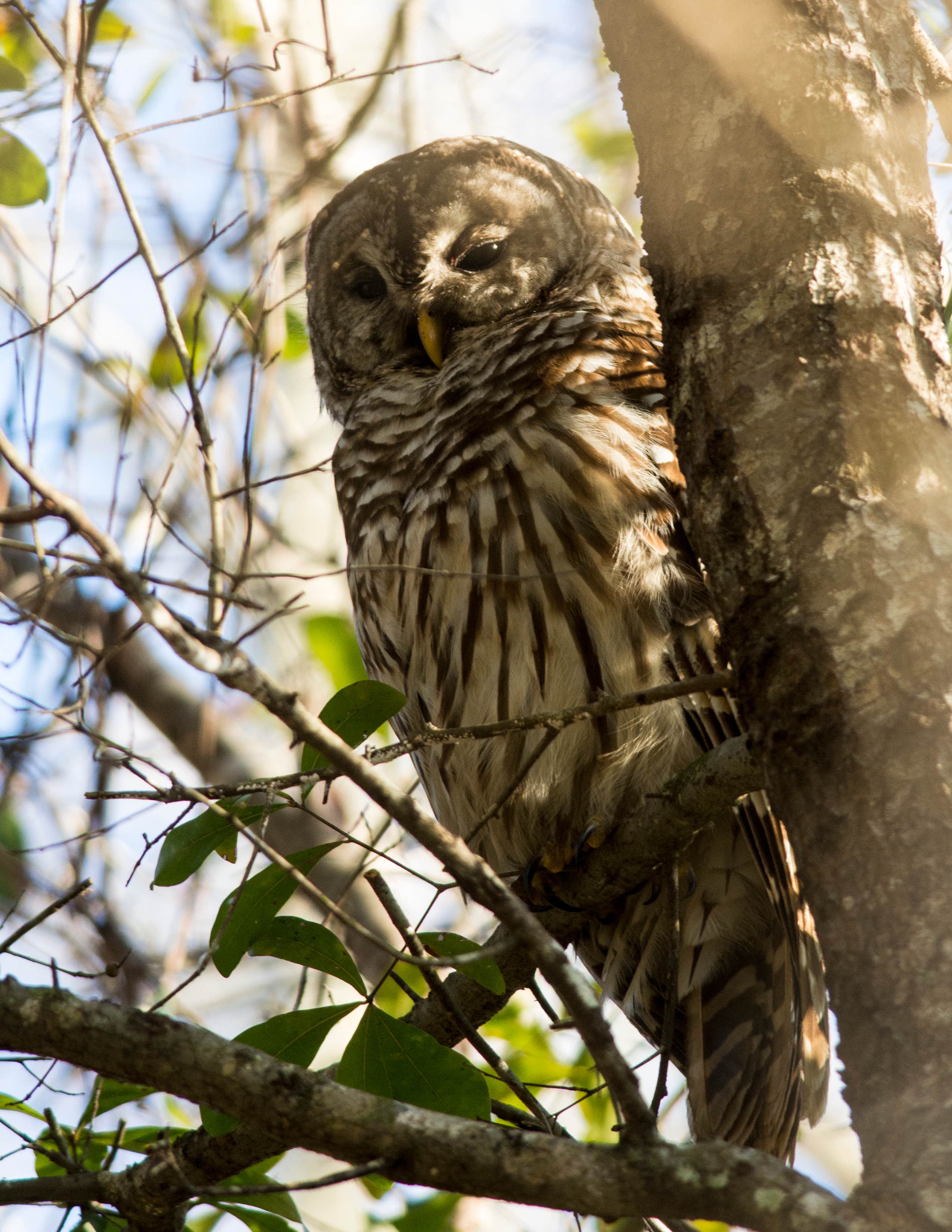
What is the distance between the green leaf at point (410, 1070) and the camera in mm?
1955

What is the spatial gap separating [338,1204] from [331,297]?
3.11 metres

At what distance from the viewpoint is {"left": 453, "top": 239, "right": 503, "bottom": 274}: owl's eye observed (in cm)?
378

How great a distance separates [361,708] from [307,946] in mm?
410

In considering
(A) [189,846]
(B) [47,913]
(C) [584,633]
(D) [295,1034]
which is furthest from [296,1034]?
(C) [584,633]

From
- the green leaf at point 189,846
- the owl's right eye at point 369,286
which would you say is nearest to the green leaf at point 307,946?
the green leaf at point 189,846

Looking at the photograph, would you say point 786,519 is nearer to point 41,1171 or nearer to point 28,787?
point 41,1171

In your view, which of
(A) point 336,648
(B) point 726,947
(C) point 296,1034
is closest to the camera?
(C) point 296,1034

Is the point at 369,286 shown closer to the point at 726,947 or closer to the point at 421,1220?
the point at 726,947

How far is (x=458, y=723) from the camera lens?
10.0ft

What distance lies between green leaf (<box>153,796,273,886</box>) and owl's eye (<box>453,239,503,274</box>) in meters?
2.23

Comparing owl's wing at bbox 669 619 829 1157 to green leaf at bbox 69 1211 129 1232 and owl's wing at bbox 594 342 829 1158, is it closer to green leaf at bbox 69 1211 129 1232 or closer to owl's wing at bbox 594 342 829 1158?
owl's wing at bbox 594 342 829 1158

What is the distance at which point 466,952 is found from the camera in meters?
2.19

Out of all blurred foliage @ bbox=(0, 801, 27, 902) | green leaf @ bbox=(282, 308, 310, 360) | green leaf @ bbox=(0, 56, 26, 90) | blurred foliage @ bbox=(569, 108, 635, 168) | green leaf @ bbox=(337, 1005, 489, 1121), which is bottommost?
green leaf @ bbox=(337, 1005, 489, 1121)

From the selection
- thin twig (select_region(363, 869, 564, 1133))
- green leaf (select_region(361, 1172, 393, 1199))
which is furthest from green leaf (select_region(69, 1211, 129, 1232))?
thin twig (select_region(363, 869, 564, 1133))
